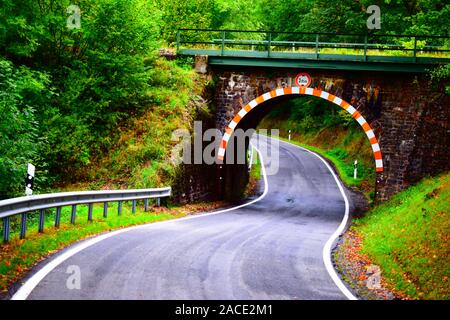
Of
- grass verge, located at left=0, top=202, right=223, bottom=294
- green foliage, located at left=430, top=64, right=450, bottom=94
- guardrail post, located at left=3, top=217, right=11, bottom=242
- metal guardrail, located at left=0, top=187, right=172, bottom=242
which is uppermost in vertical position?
green foliage, located at left=430, top=64, right=450, bottom=94

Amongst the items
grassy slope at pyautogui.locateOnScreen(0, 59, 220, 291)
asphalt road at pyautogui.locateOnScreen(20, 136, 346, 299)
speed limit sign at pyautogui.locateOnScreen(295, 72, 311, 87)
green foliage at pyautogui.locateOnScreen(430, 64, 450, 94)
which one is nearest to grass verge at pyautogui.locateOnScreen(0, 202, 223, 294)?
grassy slope at pyautogui.locateOnScreen(0, 59, 220, 291)

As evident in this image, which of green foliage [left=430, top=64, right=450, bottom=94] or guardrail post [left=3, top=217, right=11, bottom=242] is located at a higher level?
green foliage [left=430, top=64, right=450, bottom=94]

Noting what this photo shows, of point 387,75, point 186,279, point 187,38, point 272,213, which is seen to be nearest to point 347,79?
point 387,75

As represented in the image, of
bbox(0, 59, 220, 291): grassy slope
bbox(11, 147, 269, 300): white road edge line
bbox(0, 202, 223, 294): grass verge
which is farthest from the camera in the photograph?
bbox(0, 59, 220, 291): grassy slope

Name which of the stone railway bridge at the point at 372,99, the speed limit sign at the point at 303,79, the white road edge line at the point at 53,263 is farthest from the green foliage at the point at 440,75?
the white road edge line at the point at 53,263

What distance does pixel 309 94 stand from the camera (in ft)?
65.6

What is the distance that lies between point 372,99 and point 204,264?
46.0ft

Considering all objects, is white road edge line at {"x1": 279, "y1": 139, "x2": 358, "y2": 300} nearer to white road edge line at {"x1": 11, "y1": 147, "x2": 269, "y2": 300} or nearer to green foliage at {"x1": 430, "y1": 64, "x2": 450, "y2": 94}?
white road edge line at {"x1": 11, "y1": 147, "x2": 269, "y2": 300}

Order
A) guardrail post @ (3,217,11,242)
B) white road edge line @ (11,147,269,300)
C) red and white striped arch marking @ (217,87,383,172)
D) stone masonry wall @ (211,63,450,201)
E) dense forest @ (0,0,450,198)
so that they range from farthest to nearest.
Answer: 1. red and white striped arch marking @ (217,87,383,172)
2. stone masonry wall @ (211,63,450,201)
3. dense forest @ (0,0,450,198)
4. guardrail post @ (3,217,11,242)
5. white road edge line @ (11,147,269,300)

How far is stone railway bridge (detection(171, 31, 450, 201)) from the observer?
18.7 meters

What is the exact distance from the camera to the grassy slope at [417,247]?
7.38 m

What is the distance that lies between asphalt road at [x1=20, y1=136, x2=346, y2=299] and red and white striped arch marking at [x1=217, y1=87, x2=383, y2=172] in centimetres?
612

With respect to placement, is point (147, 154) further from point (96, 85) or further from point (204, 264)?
point (204, 264)

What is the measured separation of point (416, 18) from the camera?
1948cm
